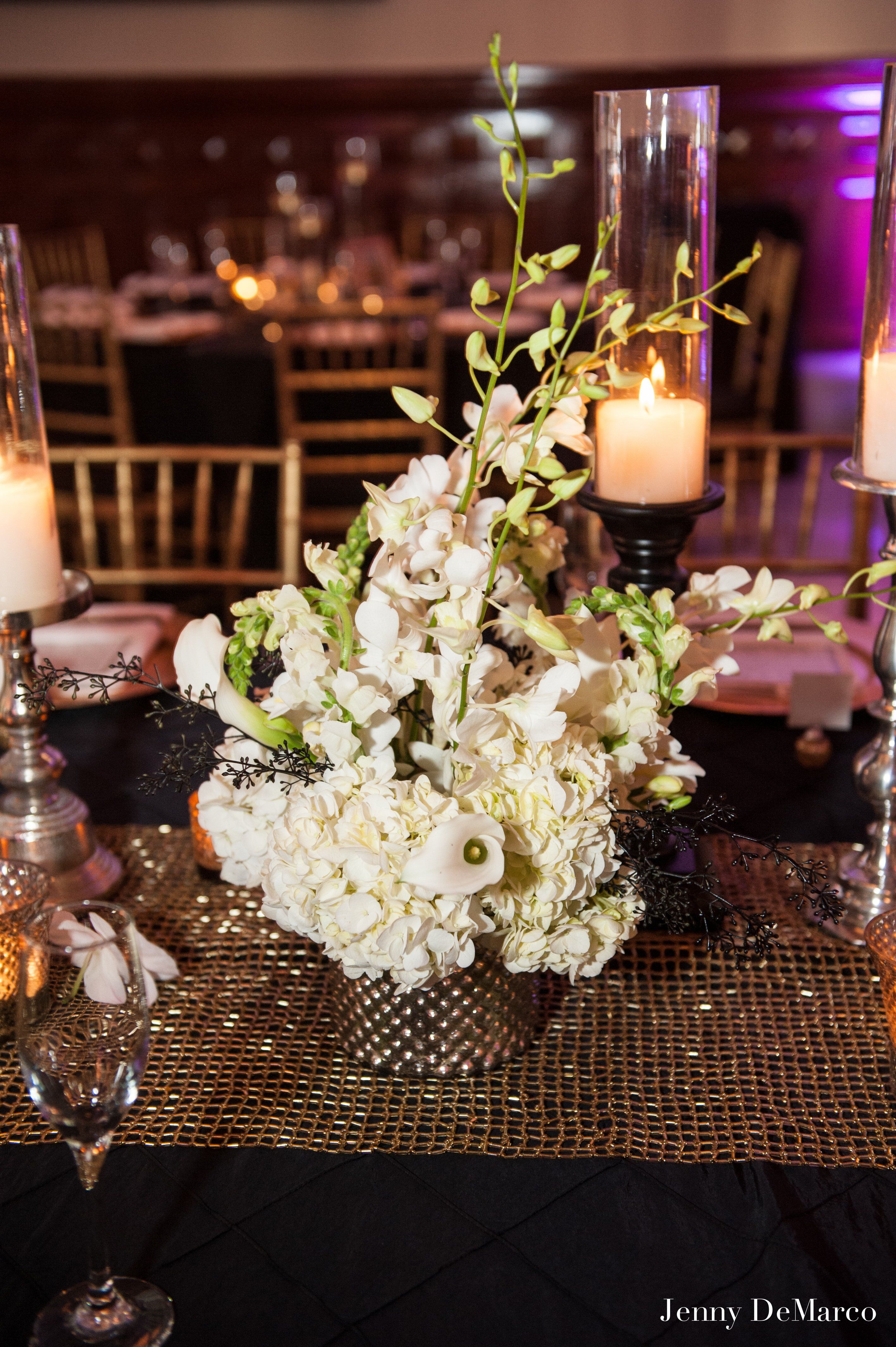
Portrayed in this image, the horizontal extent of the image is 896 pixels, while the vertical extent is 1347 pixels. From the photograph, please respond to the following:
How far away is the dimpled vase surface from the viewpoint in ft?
2.86

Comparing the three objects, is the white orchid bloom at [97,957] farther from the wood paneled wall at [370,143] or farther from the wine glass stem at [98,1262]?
the wood paneled wall at [370,143]

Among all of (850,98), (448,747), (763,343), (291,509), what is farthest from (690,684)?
(850,98)

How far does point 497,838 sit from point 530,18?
5455 millimetres

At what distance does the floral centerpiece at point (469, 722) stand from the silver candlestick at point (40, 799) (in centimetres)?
25

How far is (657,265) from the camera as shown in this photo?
1.07m

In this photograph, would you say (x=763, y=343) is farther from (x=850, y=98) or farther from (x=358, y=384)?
(x=358, y=384)

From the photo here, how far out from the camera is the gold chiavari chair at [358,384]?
2.99 metres

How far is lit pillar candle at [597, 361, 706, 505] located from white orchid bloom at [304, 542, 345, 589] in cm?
37

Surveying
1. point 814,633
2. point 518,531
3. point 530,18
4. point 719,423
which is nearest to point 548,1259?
point 518,531

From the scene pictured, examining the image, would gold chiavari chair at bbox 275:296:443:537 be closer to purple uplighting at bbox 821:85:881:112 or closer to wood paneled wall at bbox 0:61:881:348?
wood paneled wall at bbox 0:61:881:348

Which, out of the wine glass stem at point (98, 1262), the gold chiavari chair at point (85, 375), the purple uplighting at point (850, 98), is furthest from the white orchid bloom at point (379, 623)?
the purple uplighting at point (850, 98)

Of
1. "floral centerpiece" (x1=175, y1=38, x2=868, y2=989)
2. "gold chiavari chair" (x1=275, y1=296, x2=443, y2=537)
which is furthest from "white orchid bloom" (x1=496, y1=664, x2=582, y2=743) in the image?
"gold chiavari chair" (x1=275, y1=296, x2=443, y2=537)

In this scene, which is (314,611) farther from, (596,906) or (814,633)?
(814,633)

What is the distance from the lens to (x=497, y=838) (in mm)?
750
